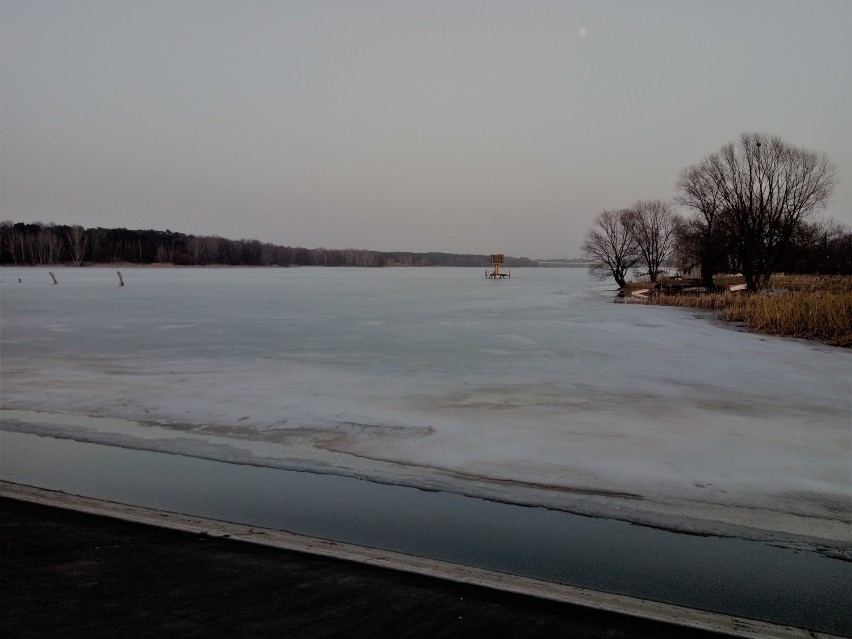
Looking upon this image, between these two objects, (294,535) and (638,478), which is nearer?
(294,535)

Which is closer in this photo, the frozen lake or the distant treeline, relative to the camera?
the frozen lake

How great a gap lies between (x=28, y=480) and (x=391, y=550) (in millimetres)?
3046

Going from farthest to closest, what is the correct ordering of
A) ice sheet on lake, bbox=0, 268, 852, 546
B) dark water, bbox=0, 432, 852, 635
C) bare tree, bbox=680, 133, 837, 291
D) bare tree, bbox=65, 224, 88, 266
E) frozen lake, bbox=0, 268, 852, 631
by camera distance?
bare tree, bbox=65, 224, 88, 266 → bare tree, bbox=680, 133, 837, 291 → ice sheet on lake, bbox=0, 268, 852, 546 → frozen lake, bbox=0, 268, 852, 631 → dark water, bbox=0, 432, 852, 635

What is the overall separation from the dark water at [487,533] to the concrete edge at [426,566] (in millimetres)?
163

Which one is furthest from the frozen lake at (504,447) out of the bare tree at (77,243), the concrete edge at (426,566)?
the bare tree at (77,243)

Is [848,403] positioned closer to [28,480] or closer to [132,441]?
[132,441]

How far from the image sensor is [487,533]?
140 inches

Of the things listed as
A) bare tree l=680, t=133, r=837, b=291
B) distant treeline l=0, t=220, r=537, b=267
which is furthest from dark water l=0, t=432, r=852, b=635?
distant treeline l=0, t=220, r=537, b=267

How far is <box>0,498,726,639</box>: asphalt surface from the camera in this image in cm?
241

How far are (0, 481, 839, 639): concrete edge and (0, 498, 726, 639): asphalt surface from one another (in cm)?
6

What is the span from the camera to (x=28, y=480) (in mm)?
4395

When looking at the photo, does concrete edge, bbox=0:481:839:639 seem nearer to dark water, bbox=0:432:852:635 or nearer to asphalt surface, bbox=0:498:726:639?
asphalt surface, bbox=0:498:726:639

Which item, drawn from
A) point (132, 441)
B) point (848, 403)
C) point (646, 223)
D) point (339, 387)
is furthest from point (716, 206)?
point (132, 441)

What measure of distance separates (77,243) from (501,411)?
108 metres
